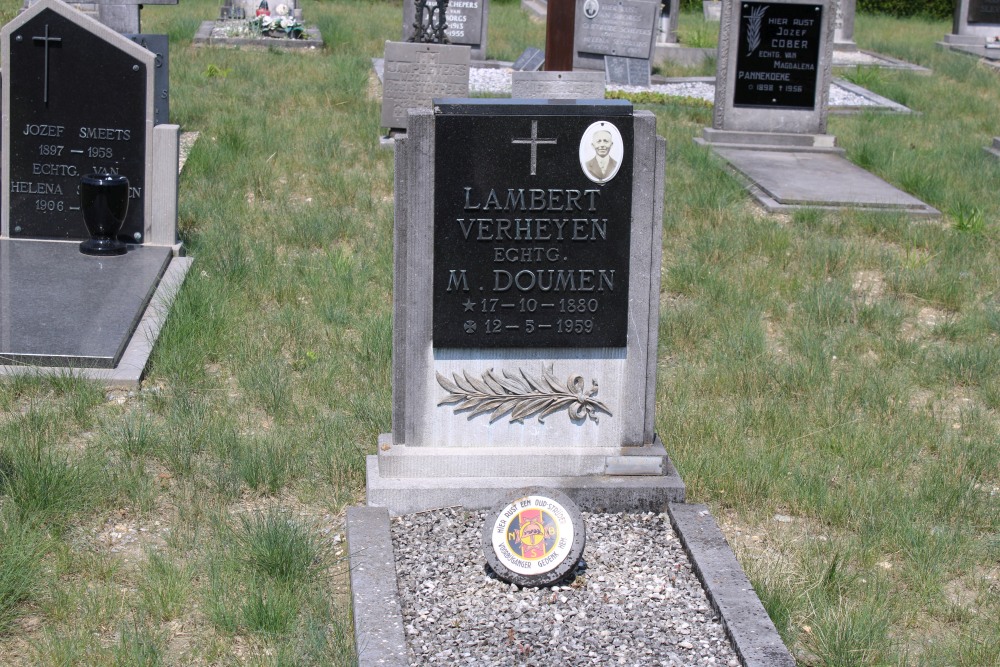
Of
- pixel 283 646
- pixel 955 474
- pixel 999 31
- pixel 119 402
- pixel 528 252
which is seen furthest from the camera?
pixel 999 31

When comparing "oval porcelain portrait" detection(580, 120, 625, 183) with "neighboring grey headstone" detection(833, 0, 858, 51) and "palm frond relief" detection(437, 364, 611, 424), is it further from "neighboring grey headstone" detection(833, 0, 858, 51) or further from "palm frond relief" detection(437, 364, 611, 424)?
"neighboring grey headstone" detection(833, 0, 858, 51)

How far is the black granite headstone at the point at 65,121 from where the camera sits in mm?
7305

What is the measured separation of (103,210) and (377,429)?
9.68 ft

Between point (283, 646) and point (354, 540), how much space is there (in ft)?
2.29

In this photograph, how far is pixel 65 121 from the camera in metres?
7.37

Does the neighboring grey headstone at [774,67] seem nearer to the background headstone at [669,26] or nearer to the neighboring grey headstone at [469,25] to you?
the neighboring grey headstone at [469,25]

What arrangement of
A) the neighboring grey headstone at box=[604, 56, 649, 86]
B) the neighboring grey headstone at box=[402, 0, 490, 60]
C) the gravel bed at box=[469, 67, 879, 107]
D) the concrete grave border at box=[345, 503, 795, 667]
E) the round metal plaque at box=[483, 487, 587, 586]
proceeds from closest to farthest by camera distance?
the concrete grave border at box=[345, 503, 795, 667] < the round metal plaque at box=[483, 487, 587, 586] < the gravel bed at box=[469, 67, 879, 107] < the neighboring grey headstone at box=[604, 56, 649, 86] < the neighboring grey headstone at box=[402, 0, 490, 60]

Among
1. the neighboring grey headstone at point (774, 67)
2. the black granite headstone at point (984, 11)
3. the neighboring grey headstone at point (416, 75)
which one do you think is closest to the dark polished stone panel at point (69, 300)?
the neighboring grey headstone at point (416, 75)

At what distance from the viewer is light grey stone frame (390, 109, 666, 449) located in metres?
4.29

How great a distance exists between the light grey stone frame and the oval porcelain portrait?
7cm

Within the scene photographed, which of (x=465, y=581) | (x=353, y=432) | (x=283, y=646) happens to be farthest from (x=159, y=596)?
(x=353, y=432)

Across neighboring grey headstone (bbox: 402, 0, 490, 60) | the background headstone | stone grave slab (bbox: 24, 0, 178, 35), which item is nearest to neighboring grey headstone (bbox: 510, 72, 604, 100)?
stone grave slab (bbox: 24, 0, 178, 35)

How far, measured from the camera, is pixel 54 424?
5008 mm

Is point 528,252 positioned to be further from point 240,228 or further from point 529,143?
point 240,228
